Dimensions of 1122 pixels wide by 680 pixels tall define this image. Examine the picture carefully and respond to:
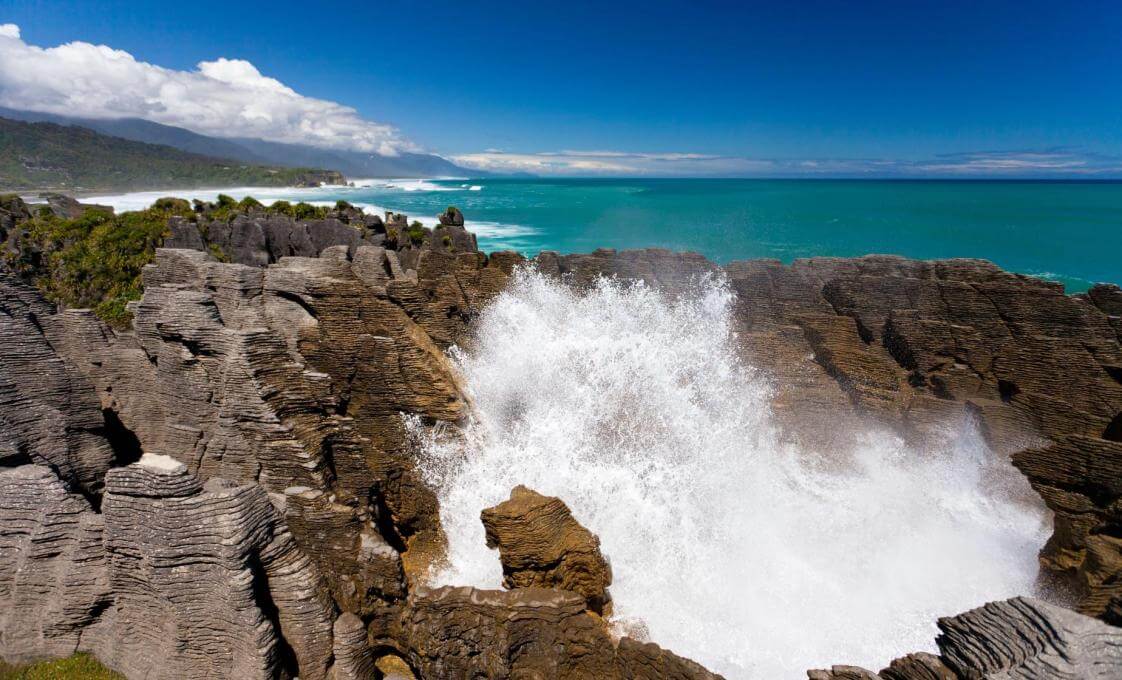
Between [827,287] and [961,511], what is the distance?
5.70 meters

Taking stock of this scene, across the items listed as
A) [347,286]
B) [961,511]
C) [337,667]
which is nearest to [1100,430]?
[961,511]

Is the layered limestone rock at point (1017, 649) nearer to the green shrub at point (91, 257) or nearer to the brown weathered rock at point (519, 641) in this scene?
the brown weathered rock at point (519, 641)

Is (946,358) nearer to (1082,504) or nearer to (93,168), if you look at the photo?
(1082,504)

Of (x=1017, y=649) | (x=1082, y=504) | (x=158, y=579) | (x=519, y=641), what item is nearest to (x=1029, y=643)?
(x=1017, y=649)

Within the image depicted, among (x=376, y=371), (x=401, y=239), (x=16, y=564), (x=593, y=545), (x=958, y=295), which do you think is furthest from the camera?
(x=401, y=239)

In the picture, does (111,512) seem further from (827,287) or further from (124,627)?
(827,287)

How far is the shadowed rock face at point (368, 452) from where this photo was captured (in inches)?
218

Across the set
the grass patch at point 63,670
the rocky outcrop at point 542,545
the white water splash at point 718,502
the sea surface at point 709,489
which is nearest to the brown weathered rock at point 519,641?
the rocky outcrop at point 542,545

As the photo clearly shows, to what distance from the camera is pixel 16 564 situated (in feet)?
19.3

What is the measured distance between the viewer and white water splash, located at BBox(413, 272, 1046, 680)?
8.47 meters

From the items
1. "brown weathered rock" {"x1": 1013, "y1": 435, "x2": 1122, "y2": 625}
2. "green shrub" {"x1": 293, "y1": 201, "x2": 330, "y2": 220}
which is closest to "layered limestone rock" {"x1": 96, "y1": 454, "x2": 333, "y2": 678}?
"brown weathered rock" {"x1": 1013, "y1": 435, "x2": 1122, "y2": 625}

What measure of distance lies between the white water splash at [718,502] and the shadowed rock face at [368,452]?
81cm

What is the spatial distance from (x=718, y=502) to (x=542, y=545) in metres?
4.75

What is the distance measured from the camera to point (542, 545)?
7270mm
